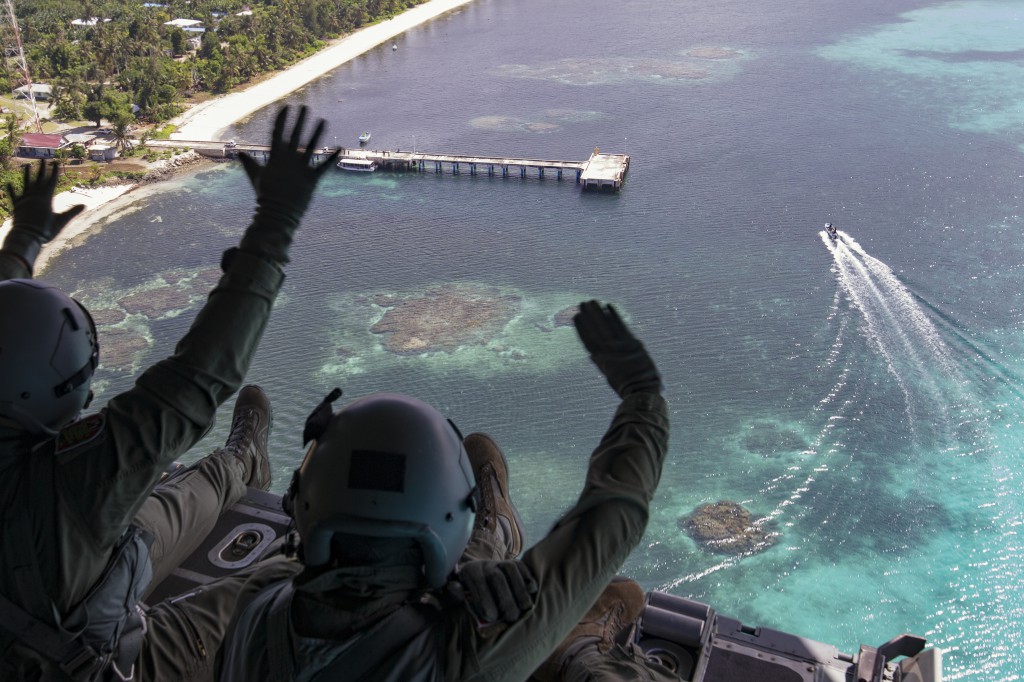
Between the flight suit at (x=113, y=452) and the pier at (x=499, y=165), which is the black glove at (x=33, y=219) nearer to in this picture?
the flight suit at (x=113, y=452)

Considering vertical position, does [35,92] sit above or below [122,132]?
above

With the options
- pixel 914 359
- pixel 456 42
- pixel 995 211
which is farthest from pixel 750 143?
pixel 456 42

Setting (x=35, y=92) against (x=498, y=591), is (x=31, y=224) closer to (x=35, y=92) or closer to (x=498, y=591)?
(x=498, y=591)

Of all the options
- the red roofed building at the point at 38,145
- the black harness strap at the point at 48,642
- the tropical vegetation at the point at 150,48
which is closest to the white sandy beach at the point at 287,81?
the tropical vegetation at the point at 150,48

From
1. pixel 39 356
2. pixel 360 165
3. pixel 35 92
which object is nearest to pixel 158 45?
pixel 35 92

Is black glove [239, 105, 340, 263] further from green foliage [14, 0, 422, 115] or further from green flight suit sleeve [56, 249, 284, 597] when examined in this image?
green foliage [14, 0, 422, 115]

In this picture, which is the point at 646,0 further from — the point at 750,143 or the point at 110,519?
the point at 110,519

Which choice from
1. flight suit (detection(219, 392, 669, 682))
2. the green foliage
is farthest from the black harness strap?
the green foliage
